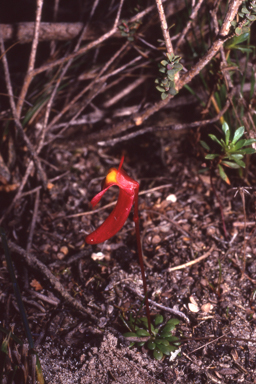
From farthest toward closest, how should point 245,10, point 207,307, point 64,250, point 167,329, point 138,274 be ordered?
point 64,250 < point 138,274 < point 207,307 < point 167,329 < point 245,10

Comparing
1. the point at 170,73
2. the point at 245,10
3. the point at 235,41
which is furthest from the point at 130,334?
the point at 235,41

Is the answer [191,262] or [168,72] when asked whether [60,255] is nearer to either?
[191,262]

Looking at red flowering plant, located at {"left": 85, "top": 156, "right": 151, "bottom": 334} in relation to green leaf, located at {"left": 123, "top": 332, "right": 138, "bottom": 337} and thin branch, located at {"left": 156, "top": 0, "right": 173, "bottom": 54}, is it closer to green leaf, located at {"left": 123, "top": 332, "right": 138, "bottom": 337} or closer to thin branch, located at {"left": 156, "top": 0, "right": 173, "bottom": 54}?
green leaf, located at {"left": 123, "top": 332, "right": 138, "bottom": 337}

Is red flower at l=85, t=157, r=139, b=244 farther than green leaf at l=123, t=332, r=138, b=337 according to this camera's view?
No

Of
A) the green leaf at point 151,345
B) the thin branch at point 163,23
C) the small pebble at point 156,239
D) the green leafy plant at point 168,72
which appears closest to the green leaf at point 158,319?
the green leaf at point 151,345

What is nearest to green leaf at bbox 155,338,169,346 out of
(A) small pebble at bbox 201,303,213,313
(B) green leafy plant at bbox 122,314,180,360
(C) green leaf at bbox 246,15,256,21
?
(B) green leafy plant at bbox 122,314,180,360

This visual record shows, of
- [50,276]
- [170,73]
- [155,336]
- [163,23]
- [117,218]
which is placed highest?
[163,23]

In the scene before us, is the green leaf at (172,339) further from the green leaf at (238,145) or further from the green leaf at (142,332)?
the green leaf at (238,145)
